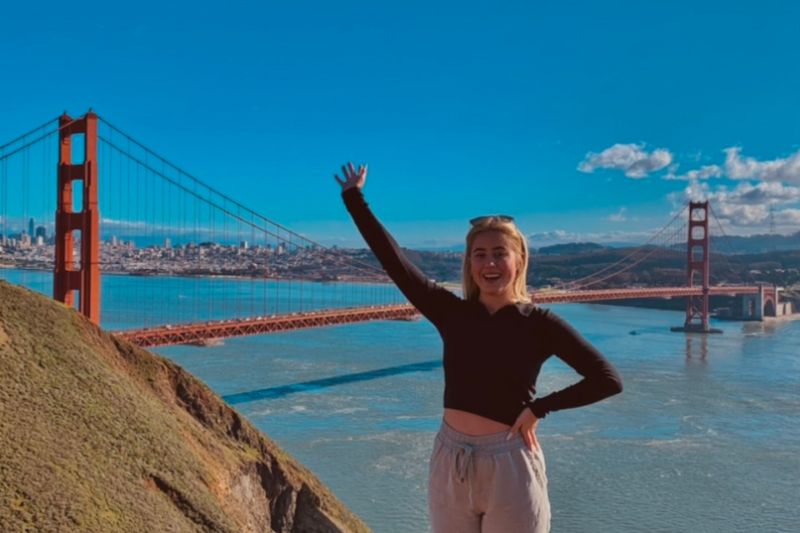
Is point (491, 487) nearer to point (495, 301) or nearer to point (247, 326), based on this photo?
point (495, 301)

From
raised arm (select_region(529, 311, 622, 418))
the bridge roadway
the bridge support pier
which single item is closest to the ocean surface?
the bridge roadway

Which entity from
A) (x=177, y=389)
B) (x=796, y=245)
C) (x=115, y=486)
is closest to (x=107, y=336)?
(x=177, y=389)

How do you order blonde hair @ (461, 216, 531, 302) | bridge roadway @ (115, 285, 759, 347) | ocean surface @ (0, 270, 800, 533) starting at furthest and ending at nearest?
bridge roadway @ (115, 285, 759, 347) → ocean surface @ (0, 270, 800, 533) → blonde hair @ (461, 216, 531, 302)

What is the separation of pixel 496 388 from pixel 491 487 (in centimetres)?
21

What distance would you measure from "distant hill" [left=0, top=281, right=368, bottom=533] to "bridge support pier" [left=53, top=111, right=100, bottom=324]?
20.7ft

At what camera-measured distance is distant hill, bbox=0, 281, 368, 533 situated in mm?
5238

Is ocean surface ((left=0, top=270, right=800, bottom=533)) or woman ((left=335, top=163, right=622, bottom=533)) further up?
woman ((left=335, top=163, right=622, bottom=533))

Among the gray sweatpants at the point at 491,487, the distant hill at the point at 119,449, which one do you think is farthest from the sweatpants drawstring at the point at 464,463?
the distant hill at the point at 119,449

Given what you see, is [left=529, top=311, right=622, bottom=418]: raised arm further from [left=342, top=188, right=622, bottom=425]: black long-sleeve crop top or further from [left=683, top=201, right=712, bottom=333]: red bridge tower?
[left=683, top=201, right=712, bottom=333]: red bridge tower

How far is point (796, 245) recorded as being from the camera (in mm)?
148000

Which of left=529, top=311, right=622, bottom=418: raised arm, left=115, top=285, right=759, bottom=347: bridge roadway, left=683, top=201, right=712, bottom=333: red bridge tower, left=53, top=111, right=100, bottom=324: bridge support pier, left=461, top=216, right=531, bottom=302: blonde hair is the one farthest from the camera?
left=683, top=201, right=712, bottom=333: red bridge tower

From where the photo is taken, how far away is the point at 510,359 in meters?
1.54

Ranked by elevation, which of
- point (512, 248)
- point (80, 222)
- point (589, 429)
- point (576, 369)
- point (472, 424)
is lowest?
point (589, 429)

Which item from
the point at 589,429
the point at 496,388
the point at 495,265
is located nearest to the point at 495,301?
the point at 495,265
